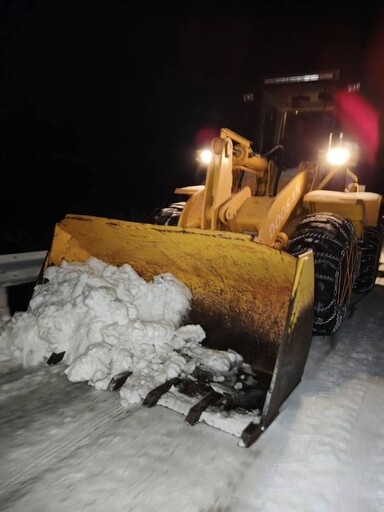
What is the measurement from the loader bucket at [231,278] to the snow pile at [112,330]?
140 millimetres

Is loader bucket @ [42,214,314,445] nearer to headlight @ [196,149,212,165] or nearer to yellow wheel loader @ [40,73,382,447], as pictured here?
yellow wheel loader @ [40,73,382,447]

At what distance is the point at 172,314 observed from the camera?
10.9ft

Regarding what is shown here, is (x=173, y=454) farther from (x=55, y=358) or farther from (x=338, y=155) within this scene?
(x=338, y=155)

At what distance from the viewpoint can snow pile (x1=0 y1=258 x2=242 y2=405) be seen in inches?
109

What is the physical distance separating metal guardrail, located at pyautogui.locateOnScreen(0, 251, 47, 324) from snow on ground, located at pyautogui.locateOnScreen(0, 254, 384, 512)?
1.12 metres

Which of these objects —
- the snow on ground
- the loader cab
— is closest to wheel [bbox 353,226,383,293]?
the loader cab

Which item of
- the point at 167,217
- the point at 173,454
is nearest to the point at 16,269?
the point at 167,217

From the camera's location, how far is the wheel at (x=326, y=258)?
134 inches

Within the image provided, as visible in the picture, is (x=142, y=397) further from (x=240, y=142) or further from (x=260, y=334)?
(x=240, y=142)

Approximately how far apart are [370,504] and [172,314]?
6.45 feet

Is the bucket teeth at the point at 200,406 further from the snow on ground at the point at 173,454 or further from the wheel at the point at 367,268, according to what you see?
the wheel at the point at 367,268

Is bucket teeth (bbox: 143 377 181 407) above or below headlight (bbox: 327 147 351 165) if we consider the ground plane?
below

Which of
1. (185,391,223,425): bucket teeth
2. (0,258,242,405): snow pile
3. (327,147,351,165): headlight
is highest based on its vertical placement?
(327,147,351,165): headlight

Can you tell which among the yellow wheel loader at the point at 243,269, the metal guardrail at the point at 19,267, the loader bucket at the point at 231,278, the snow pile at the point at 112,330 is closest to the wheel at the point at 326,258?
the yellow wheel loader at the point at 243,269
